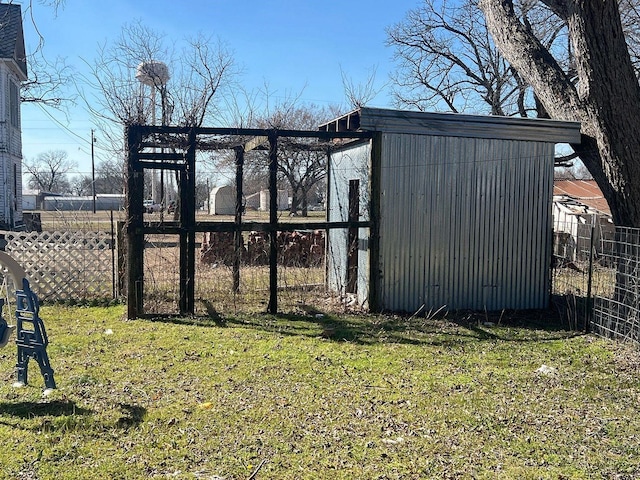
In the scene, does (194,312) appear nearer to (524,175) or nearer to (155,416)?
(155,416)

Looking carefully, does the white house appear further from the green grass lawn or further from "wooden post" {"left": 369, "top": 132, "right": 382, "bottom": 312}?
"wooden post" {"left": 369, "top": 132, "right": 382, "bottom": 312}

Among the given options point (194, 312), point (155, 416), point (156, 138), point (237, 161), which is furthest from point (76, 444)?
point (237, 161)

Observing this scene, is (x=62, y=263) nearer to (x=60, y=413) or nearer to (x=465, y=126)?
(x=60, y=413)

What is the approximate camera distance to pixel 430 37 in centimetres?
1959

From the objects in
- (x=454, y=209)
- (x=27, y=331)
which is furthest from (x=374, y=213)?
(x=27, y=331)

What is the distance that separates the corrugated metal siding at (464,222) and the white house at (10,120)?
1551 centimetres

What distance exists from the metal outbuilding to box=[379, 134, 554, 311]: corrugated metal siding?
2 cm

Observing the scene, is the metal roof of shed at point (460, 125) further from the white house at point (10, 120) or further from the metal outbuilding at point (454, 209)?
the white house at point (10, 120)

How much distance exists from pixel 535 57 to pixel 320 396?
596 centimetres

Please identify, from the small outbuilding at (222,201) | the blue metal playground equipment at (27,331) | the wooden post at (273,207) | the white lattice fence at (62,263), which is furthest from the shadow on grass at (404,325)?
the small outbuilding at (222,201)

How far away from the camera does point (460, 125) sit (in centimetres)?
789

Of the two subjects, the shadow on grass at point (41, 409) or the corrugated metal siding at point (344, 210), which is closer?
the shadow on grass at point (41, 409)

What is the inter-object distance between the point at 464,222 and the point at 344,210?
2.26 metres

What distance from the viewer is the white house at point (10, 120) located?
1820 cm
